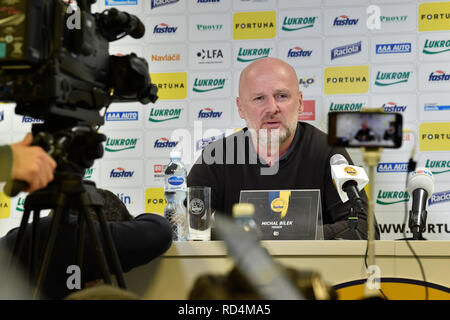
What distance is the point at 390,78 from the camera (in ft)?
11.4

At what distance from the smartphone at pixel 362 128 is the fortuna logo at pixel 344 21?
3.08 metres

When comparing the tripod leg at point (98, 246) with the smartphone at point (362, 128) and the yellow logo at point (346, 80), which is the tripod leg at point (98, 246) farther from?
the yellow logo at point (346, 80)

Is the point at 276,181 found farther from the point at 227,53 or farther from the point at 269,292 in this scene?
the point at 269,292

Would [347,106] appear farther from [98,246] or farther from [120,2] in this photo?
[98,246]

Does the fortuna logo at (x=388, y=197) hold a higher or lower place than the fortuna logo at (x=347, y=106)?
lower

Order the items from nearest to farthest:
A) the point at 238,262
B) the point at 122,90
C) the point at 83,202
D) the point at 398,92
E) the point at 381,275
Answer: the point at 238,262
the point at 83,202
the point at 122,90
the point at 381,275
the point at 398,92

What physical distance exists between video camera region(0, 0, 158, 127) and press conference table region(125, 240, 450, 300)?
1.68 ft

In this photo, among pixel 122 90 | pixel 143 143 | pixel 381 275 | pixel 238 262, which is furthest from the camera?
pixel 143 143

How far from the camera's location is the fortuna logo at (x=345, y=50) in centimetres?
352

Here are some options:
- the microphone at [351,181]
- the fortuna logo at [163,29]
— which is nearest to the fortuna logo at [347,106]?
the fortuna logo at [163,29]

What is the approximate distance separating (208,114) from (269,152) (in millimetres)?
1004

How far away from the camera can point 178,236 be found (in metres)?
1.60

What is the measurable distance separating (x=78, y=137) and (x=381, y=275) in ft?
2.81

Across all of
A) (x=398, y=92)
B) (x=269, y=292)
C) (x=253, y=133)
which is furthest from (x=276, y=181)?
(x=269, y=292)
